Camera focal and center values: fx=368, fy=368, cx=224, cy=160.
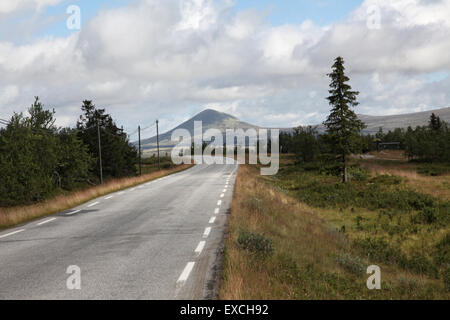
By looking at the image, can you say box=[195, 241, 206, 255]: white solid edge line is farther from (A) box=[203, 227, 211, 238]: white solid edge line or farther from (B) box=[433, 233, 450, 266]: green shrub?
(B) box=[433, 233, 450, 266]: green shrub

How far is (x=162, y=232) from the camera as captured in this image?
9953mm

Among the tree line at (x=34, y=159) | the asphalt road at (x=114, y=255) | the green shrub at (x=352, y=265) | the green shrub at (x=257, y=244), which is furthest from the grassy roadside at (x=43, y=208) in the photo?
the green shrub at (x=352, y=265)

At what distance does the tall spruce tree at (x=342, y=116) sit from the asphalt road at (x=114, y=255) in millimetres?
19542

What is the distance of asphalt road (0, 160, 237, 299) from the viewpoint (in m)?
5.54

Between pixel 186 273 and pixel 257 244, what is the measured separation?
1.91 meters

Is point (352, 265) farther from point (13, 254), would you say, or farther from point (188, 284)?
point (13, 254)

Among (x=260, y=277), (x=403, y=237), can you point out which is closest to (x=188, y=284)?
(x=260, y=277)

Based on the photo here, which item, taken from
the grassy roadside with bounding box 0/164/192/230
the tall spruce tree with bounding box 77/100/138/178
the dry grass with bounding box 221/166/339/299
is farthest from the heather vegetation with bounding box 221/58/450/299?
the tall spruce tree with bounding box 77/100/138/178

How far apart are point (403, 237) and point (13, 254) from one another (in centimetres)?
1323

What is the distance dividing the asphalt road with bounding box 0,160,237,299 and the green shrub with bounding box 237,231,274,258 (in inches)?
25.7

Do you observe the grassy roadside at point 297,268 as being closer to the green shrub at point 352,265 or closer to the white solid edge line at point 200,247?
the green shrub at point 352,265

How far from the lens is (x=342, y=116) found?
30.2 m

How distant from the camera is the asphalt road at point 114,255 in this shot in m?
5.54

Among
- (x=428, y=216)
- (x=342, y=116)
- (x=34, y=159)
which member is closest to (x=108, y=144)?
(x=34, y=159)
